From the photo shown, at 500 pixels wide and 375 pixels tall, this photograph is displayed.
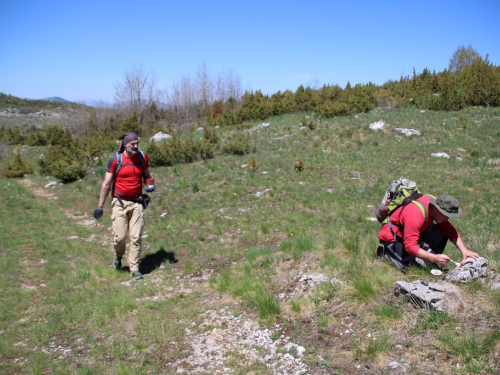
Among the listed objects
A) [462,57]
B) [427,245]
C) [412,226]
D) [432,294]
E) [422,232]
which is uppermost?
[462,57]

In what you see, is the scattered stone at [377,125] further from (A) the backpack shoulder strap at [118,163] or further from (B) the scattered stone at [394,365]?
(B) the scattered stone at [394,365]

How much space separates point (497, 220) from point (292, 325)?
591cm

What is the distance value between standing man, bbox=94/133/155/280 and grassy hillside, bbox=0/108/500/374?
55cm

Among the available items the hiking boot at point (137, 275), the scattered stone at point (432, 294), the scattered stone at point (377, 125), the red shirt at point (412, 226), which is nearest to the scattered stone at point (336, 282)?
the scattered stone at point (432, 294)

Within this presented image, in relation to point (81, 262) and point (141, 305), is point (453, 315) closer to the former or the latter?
point (141, 305)

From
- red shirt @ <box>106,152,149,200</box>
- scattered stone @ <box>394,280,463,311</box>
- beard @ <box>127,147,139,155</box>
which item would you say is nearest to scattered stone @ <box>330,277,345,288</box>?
scattered stone @ <box>394,280,463,311</box>

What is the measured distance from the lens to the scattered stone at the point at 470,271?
3.73 metres

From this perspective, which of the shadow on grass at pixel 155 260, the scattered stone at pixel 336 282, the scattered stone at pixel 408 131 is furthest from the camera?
the scattered stone at pixel 408 131

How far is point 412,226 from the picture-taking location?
396cm

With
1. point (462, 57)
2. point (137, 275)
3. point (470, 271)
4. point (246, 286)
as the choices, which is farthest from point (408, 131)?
point (462, 57)

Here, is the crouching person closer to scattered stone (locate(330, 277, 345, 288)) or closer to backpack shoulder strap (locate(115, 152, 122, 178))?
scattered stone (locate(330, 277, 345, 288))

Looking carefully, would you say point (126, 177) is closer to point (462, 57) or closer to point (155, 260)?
point (155, 260)

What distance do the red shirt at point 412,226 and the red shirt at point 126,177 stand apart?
403 cm

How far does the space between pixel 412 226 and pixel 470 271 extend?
726 mm
